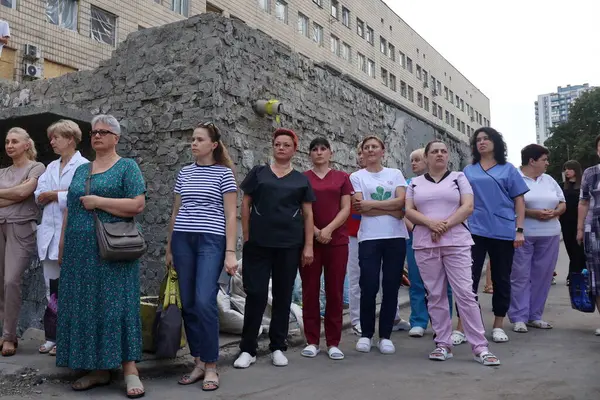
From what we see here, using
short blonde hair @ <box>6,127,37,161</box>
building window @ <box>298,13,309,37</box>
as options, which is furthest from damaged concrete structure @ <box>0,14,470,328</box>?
building window @ <box>298,13,309,37</box>

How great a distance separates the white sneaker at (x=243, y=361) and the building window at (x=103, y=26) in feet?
52.9

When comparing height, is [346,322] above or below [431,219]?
below

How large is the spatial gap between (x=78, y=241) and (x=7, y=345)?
1.46 m

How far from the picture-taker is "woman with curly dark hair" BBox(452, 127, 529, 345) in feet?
16.1

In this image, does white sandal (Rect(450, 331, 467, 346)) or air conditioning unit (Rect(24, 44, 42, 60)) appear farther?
air conditioning unit (Rect(24, 44, 42, 60))

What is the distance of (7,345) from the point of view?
13.5 ft

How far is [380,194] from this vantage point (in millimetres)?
4680

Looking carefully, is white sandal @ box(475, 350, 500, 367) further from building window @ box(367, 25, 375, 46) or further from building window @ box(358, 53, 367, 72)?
building window @ box(367, 25, 375, 46)

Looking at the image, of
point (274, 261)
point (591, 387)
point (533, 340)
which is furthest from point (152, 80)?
point (591, 387)

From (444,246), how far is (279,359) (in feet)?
5.36

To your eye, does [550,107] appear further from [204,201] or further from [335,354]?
[204,201]

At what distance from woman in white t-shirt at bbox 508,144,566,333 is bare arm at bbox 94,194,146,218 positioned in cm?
395

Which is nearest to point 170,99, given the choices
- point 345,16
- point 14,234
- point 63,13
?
point 14,234

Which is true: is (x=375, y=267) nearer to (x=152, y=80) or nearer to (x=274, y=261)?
(x=274, y=261)
